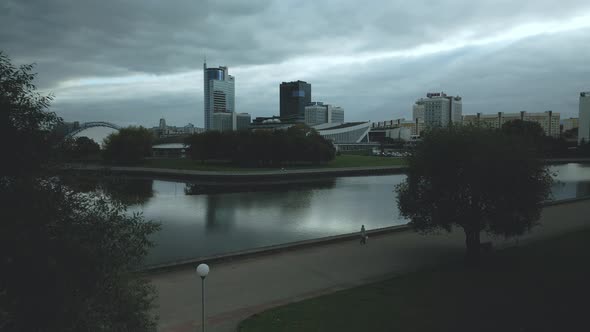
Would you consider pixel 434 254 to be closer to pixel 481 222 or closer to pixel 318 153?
pixel 481 222

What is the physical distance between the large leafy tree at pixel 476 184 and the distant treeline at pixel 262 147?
51461 millimetres

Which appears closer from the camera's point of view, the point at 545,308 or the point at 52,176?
the point at 52,176

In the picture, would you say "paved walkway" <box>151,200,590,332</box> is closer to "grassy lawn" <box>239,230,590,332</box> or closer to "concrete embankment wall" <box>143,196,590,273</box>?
"concrete embankment wall" <box>143,196,590,273</box>

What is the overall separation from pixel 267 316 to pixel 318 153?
2366 inches

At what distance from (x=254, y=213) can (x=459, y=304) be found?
69.6ft

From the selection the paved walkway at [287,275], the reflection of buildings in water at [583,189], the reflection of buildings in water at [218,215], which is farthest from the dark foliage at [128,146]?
the reflection of buildings in water at [583,189]

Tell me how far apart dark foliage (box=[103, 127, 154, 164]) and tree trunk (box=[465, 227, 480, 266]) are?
219ft

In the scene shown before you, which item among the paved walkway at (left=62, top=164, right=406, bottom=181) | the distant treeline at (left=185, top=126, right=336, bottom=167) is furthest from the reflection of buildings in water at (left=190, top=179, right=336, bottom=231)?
the distant treeline at (left=185, top=126, right=336, bottom=167)

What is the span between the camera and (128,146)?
72062mm

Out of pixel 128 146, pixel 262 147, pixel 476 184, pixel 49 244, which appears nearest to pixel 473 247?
pixel 476 184

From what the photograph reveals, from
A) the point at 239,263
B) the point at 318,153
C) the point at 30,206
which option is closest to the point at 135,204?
the point at 239,263

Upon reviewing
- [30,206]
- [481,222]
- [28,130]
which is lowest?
[481,222]

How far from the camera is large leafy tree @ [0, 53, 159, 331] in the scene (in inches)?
182

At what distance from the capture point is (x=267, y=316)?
9.10 m
